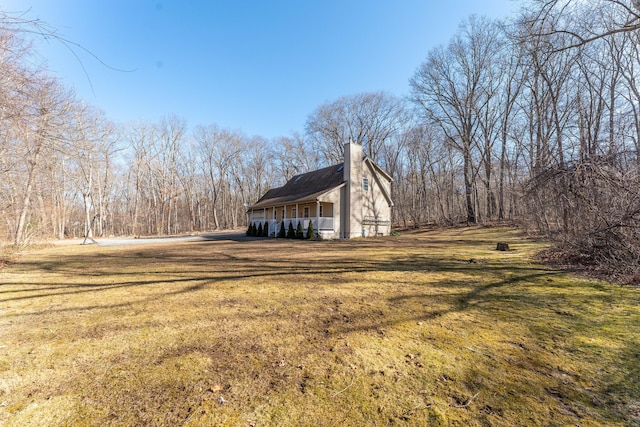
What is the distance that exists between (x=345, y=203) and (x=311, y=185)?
470 centimetres

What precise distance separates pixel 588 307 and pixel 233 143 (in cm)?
4415

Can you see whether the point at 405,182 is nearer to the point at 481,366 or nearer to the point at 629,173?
the point at 629,173

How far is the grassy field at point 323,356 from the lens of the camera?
188 centimetres

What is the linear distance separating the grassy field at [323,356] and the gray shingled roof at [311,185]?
1437cm

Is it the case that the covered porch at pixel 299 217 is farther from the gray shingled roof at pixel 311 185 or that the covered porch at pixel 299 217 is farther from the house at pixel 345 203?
the gray shingled roof at pixel 311 185

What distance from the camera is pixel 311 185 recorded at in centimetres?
2295

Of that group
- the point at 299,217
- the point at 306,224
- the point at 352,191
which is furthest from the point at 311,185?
the point at 352,191

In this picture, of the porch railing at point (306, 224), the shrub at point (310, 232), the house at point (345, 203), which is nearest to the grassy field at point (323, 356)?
the shrub at point (310, 232)

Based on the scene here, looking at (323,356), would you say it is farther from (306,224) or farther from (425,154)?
(425,154)

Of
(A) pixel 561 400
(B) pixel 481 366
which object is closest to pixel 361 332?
(B) pixel 481 366

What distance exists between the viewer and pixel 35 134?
16.6 ft

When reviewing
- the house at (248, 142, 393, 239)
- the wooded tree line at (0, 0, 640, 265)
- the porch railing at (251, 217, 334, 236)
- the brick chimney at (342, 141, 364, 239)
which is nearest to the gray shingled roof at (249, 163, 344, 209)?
the house at (248, 142, 393, 239)

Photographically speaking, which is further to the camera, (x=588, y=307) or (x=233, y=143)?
(x=233, y=143)

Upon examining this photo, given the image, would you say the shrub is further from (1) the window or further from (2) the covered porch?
(1) the window
